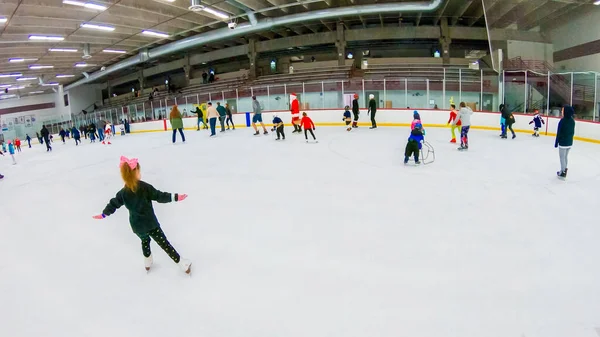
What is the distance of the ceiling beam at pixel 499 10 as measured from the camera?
12750 mm

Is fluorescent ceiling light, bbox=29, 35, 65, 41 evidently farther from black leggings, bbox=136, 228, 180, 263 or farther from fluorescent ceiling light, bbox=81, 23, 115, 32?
black leggings, bbox=136, 228, 180, 263

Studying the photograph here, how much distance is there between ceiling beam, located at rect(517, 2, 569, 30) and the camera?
1158 cm

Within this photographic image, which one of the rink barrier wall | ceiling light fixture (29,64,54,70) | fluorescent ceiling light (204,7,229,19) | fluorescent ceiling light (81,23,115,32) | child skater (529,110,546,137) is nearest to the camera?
the rink barrier wall

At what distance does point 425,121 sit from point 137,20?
13.2 metres

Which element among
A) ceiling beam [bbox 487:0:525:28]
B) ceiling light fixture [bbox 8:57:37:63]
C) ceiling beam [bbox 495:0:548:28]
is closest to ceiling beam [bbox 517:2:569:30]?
ceiling beam [bbox 495:0:548:28]

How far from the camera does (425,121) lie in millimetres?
13781

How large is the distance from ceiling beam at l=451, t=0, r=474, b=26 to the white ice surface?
1441 cm

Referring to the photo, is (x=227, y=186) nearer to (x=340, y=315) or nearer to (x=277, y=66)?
(x=340, y=315)

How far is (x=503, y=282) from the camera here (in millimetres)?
2703

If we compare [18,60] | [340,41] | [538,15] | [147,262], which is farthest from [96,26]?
[538,15]

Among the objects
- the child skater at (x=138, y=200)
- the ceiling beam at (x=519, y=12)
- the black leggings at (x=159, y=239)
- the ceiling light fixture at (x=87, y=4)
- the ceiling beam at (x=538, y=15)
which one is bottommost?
the black leggings at (x=159, y=239)

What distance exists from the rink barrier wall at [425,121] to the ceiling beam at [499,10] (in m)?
4.06

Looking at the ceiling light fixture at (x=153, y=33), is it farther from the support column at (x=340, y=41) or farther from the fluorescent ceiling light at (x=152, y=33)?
the support column at (x=340, y=41)

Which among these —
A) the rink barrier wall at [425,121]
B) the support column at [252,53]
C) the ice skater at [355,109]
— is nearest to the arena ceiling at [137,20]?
the support column at [252,53]
